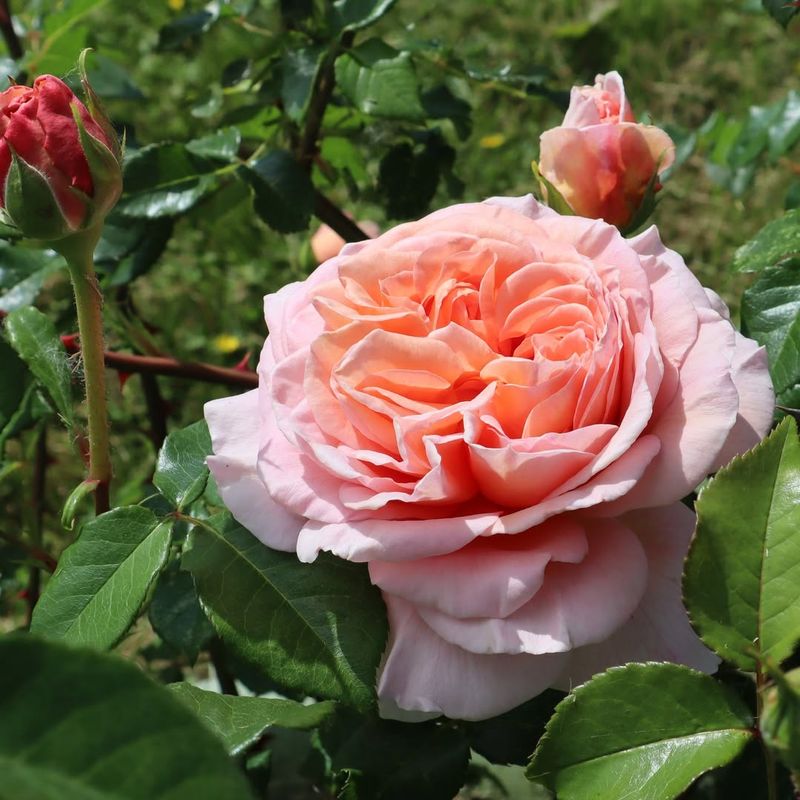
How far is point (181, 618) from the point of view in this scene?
81cm

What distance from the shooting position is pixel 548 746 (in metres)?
0.49

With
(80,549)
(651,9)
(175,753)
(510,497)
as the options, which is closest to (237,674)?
(80,549)

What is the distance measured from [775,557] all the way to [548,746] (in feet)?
0.48

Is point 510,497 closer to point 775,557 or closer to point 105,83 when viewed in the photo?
point 775,557

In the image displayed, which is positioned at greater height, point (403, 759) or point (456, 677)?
point (456, 677)

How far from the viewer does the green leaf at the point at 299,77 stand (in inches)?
36.3

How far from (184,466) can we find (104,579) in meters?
0.11

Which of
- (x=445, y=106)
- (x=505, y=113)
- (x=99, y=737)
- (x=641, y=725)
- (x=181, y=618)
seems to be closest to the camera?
(x=99, y=737)

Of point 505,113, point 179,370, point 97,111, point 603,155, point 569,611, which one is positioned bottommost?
point 505,113

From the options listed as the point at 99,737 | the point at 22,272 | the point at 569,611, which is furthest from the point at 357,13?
the point at 99,737

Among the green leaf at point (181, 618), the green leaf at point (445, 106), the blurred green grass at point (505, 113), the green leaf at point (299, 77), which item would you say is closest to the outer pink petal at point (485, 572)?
the green leaf at point (181, 618)

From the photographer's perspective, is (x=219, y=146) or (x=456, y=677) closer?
(x=456, y=677)

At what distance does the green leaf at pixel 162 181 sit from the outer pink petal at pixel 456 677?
0.55 m

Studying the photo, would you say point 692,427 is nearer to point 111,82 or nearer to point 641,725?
point 641,725
